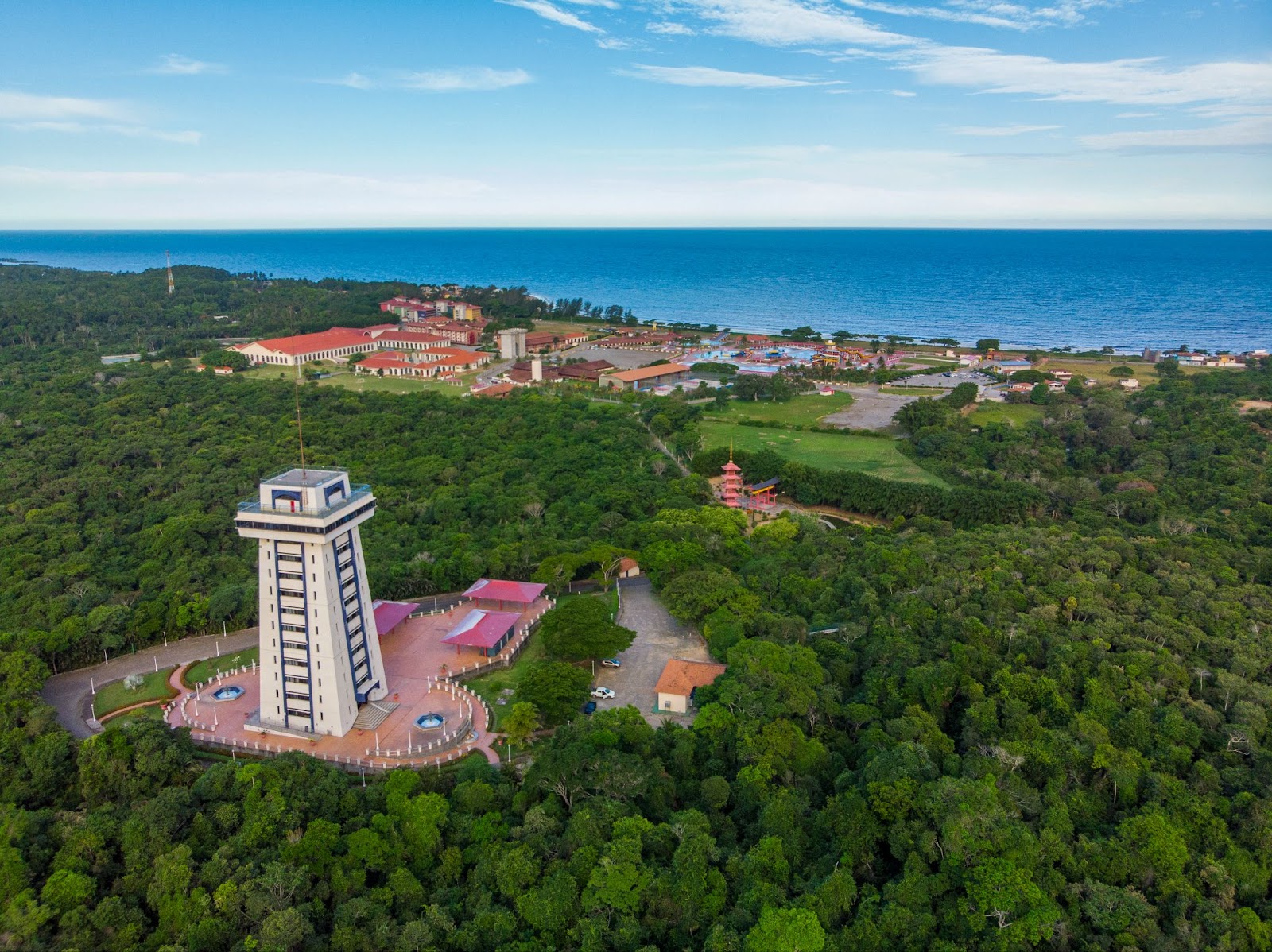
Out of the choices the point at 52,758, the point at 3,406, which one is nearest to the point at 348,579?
the point at 52,758

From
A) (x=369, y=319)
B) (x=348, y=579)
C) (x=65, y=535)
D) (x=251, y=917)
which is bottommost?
(x=251, y=917)

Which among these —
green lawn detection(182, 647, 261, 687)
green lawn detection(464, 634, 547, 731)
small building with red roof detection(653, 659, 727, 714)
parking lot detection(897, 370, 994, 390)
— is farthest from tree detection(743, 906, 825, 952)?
parking lot detection(897, 370, 994, 390)

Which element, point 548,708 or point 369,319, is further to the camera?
point 369,319

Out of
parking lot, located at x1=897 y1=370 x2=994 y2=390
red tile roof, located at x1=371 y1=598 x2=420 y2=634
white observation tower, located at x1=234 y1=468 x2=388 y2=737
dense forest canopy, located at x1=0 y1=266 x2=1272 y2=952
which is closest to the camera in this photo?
dense forest canopy, located at x1=0 y1=266 x2=1272 y2=952

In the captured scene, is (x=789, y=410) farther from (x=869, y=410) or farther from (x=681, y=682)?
(x=681, y=682)

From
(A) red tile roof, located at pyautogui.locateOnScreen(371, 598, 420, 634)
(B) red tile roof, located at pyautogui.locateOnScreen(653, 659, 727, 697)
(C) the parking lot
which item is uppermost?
(C) the parking lot

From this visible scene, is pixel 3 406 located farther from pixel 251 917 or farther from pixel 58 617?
pixel 251 917

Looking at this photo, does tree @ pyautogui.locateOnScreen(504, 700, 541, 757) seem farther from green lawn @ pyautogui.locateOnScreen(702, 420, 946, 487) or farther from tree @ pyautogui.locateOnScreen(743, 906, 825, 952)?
green lawn @ pyautogui.locateOnScreen(702, 420, 946, 487)
